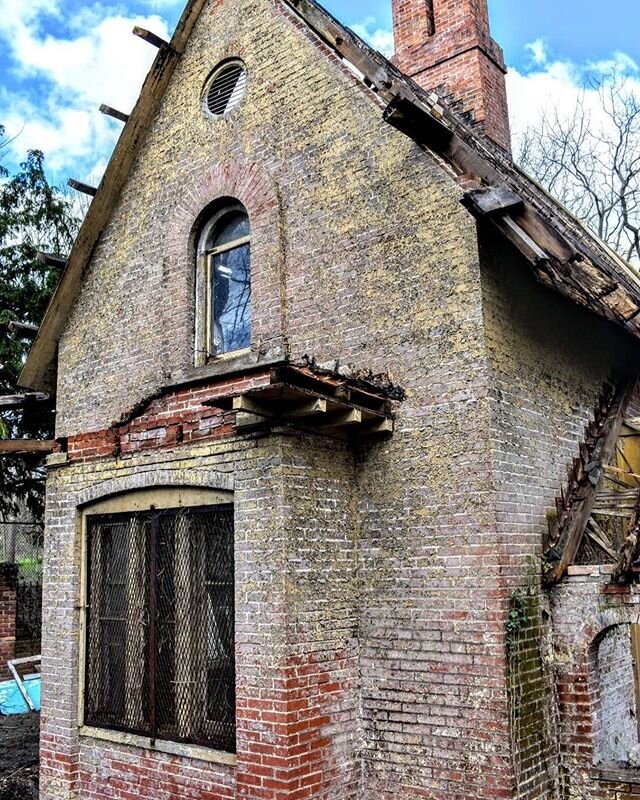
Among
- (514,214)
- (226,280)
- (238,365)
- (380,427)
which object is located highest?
(226,280)

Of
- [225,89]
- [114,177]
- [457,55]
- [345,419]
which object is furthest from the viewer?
[457,55]

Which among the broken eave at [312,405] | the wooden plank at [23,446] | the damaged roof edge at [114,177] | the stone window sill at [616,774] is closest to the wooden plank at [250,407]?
the broken eave at [312,405]

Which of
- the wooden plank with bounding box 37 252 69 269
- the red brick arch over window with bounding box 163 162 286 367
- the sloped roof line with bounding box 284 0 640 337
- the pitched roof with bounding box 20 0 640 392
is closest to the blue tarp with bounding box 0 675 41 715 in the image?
the pitched roof with bounding box 20 0 640 392

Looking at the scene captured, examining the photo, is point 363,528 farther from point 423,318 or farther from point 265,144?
point 265,144

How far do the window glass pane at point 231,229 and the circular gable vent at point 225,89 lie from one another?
46.7 inches

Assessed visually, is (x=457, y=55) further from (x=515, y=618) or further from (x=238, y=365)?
(x=515, y=618)

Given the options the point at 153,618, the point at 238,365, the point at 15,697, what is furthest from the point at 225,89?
the point at 15,697

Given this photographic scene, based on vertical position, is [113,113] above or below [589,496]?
above

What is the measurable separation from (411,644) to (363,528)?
1.02 m

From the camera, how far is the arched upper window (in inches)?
313

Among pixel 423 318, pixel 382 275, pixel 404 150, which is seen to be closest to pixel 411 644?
pixel 423 318

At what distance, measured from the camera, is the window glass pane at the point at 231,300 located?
7898mm

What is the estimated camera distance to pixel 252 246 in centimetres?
770

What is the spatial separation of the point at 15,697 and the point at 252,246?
8833mm
